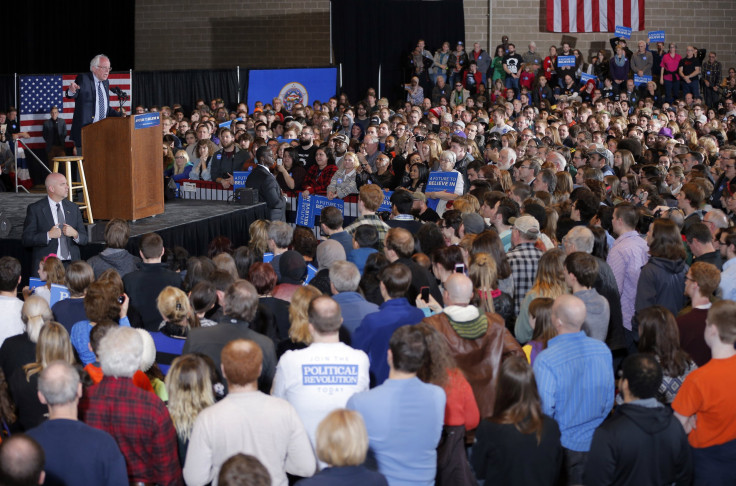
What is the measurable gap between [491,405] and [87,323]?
2.23 m

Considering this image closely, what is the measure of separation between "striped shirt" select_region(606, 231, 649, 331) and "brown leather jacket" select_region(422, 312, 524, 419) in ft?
6.38

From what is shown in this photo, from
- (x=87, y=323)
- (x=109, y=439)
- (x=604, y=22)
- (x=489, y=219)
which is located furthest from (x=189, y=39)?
(x=109, y=439)

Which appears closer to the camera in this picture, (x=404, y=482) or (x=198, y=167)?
(x=404, y=482)

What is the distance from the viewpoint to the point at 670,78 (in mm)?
19984

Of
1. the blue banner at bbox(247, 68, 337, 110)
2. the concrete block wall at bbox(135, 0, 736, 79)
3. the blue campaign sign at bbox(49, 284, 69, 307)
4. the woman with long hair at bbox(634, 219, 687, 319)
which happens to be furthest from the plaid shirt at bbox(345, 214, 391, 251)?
the concrete block wall at bbox(135, 0, 736, 79)

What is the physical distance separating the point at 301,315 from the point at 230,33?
19.5 m

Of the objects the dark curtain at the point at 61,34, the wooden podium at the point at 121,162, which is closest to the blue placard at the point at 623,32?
the dark curtain at the point at 61,34

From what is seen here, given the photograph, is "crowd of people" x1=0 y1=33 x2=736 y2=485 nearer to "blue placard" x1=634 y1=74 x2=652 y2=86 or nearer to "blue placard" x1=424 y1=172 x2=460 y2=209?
"blue placard" x1=424 y1=172 x2=460 y2=209

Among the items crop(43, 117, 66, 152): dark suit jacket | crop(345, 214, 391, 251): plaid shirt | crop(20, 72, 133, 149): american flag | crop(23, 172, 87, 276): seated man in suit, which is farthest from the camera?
crop(20, 72, 133, 149): american flag

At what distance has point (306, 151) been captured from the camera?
11.4 meters

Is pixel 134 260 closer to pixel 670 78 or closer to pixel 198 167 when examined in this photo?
pixel 198 167

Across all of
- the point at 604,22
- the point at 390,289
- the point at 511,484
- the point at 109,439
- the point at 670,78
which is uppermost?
the point at 604,22

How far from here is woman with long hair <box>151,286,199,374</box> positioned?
4.76m

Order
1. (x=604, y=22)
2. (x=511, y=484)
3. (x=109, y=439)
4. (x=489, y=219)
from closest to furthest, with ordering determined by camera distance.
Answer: (x=109, y=439) < (x=511, y=484) < (x=489, y=219) < (x=604, y=22)
